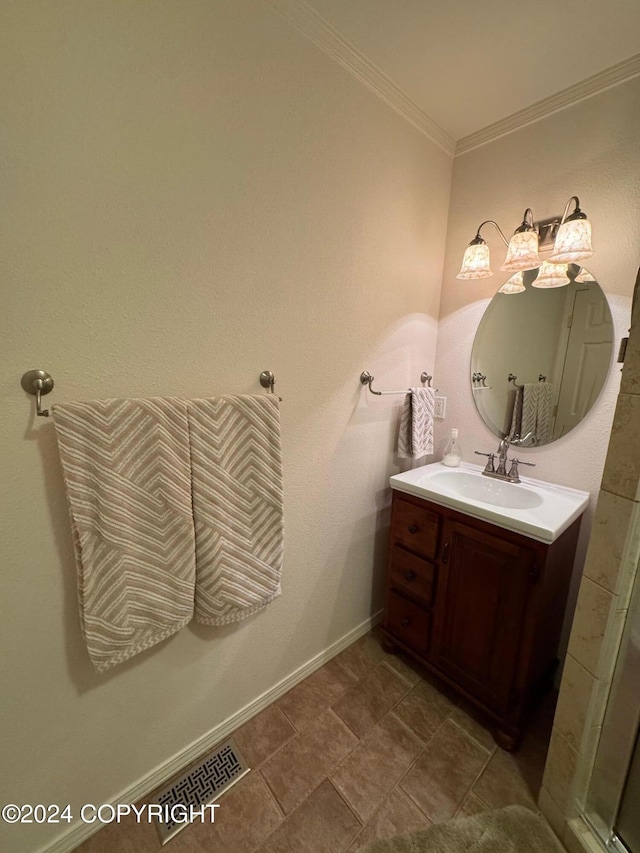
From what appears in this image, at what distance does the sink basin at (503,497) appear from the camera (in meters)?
1.14

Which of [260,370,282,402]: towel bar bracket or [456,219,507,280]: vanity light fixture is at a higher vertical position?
[456,219,507,280]: vanity light fixture

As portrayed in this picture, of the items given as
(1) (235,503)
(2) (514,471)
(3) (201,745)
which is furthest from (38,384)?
(2) (514,471)

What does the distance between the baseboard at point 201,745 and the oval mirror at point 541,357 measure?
130 cm

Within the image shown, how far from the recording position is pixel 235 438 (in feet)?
3.36

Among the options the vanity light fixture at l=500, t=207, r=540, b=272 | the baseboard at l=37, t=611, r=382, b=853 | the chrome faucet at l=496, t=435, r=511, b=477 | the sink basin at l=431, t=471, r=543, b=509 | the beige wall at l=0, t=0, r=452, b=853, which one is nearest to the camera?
the beige wall at l=0, t=0, r=452, b=853

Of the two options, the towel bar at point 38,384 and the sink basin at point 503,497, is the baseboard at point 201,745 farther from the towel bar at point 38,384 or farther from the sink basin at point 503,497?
the towel bar at point 38,384

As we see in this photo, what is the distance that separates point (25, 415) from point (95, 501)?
9.8 inches

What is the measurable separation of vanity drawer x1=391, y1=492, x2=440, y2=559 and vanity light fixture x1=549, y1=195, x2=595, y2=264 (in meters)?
1.05

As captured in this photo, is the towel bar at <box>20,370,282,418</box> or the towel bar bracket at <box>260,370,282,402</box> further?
the towel bar bracket at <box>260,370,282,402</box>

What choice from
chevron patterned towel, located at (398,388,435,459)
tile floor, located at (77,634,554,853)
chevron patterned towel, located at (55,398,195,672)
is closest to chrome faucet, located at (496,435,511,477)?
chevron patterned towel, located at (398,388,435,459)

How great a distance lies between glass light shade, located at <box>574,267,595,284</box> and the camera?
1325mm

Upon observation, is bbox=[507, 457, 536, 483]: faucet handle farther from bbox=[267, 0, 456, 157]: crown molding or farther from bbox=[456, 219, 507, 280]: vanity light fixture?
bbox=[267, 0, 456, 157]: crown molding

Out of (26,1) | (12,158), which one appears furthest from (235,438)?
(26,1)

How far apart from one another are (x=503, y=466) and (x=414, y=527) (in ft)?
1.63
